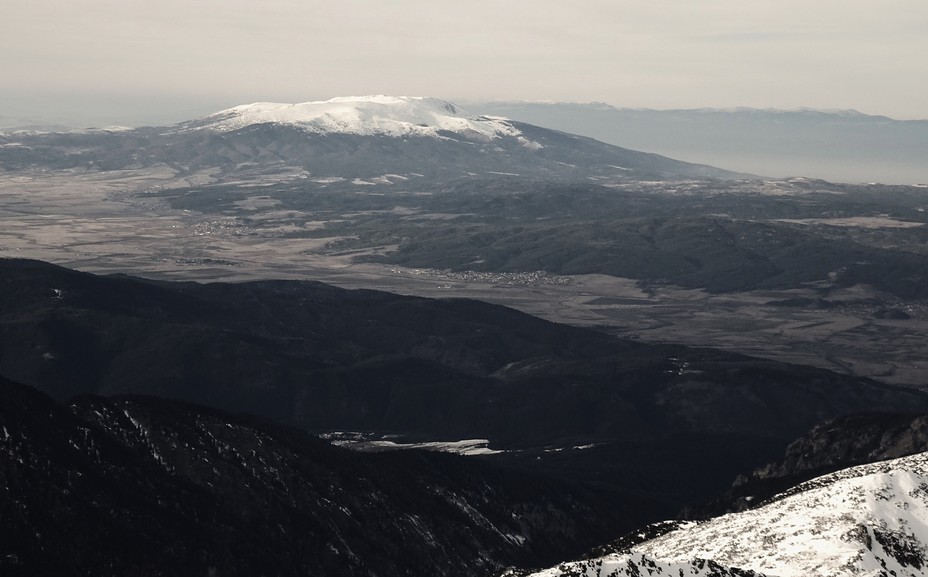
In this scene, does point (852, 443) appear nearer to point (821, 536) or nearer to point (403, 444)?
point (403, 444)

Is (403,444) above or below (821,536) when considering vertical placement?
below

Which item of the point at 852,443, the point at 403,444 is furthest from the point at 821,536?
the point at 403,444

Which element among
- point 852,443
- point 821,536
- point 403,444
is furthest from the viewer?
point 403,444

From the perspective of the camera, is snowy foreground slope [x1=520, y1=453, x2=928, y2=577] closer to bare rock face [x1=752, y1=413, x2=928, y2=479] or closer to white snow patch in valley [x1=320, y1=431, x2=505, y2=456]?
bare rock face [x1=752, y1=413, x2=928, y2=479]

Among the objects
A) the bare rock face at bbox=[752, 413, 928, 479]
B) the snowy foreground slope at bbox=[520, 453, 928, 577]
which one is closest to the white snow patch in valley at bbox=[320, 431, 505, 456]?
the bare rock face at bbox=[752, 413, 928, 479]

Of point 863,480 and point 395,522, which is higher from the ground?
point 863,480

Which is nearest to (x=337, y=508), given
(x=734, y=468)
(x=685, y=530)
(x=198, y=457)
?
(x=198, y=457)

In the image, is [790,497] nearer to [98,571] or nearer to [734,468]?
[98,571]

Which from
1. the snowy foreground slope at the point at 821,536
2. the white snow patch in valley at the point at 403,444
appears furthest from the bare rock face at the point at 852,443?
the snowy foreground slope at the point at 821,536

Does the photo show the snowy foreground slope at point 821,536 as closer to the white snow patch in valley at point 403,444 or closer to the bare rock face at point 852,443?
the bare rock face at point 852,443
